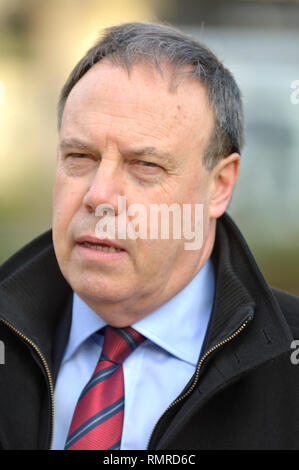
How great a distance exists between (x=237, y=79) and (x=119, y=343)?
3.85 metres

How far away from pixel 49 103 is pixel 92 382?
418 centimetres

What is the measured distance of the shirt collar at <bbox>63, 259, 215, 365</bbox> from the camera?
190 centimetres

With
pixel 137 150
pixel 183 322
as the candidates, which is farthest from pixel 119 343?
pixel 137 150

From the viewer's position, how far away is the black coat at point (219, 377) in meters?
1.69

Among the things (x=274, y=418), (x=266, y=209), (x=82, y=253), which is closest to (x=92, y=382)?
(x=82, y=253)

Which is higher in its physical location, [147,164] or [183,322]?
[147,164]

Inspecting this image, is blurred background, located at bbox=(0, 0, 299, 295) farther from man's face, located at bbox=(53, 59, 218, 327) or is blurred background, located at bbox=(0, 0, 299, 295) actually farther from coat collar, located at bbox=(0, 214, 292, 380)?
man's face, located at bbox=(53, 59, 218, 327)

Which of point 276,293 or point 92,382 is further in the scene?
point 276,293

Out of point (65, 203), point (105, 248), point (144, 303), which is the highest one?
point (65, 203)

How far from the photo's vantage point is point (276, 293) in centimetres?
216

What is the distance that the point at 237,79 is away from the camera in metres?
5.24

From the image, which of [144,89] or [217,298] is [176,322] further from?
[144,89]

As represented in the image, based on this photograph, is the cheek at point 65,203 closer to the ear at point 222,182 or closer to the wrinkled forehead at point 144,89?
the wrinkled forehead at point 144,89

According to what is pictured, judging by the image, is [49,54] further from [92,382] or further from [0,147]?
[92,382]
